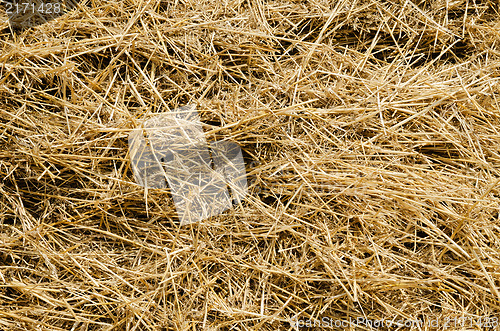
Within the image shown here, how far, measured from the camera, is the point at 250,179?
5.53ft

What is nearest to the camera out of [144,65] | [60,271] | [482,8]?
[60,271]

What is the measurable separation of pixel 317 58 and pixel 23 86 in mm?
1333

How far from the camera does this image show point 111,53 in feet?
5.63

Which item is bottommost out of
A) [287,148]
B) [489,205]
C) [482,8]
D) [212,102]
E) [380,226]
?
[380,226]

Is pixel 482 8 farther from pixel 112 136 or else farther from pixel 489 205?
pixel 112 136

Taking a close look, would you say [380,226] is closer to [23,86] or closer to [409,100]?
[409,100]

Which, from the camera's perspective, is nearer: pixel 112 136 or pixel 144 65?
pixel 112 136

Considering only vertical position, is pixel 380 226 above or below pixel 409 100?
below

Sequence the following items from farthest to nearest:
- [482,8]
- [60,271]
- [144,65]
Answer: [482,8], [144,65], [60,271]

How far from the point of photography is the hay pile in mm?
1596

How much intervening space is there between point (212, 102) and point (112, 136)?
0.46m

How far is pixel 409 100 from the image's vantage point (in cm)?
171

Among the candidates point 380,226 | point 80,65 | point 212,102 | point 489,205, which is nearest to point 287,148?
point 212,102

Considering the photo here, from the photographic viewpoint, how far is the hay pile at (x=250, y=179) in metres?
1.60
